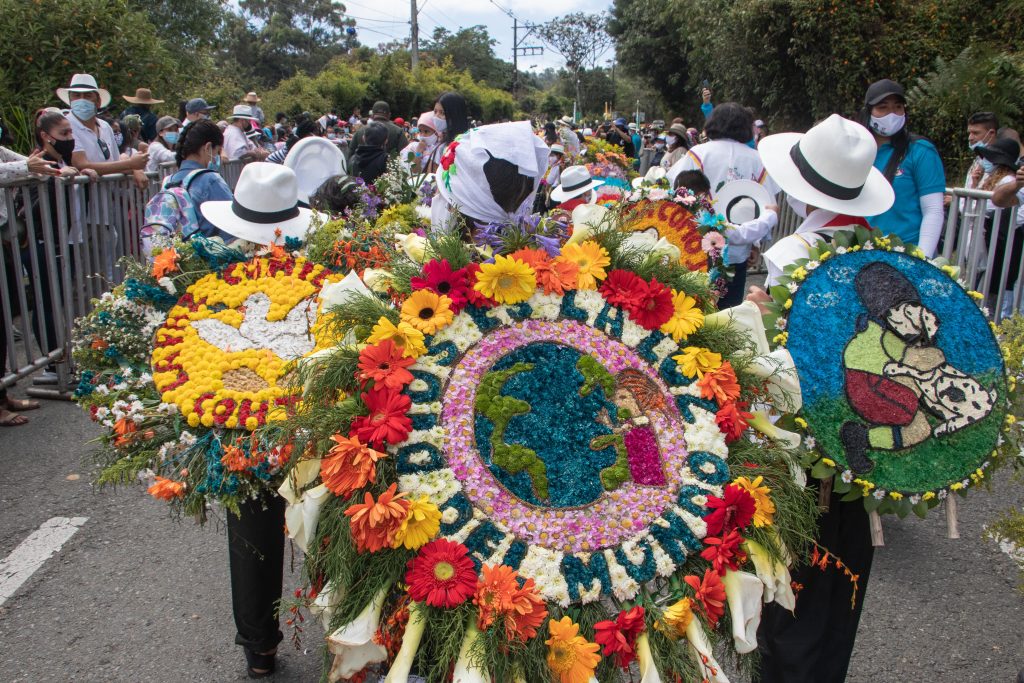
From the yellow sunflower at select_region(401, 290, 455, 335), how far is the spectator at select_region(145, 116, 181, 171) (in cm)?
893

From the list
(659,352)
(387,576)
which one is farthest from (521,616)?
(659,352)

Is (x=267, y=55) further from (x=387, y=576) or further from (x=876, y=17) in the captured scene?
(x=387, y=576)

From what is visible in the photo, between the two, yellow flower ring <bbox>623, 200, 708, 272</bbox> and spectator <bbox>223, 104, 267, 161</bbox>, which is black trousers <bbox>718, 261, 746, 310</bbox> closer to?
yellow flower ring <bbox>623, 200, 708, 272</bbox>

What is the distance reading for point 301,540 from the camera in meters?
2.09

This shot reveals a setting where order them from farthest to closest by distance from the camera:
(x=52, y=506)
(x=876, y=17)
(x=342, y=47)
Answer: (x=342, y=47) → (x=876, y=17) → (x=52, y=506)

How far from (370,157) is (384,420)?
6.99m

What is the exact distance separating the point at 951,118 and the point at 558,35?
2619 inches

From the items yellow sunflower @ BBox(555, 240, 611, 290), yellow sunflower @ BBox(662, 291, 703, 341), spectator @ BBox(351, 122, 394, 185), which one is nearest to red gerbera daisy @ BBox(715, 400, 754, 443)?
yellow sunflower @ BBox(662, 291, 703, 341)

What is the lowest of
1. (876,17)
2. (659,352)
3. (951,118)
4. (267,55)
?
(659,352)

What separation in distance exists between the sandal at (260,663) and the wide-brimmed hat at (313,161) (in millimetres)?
3519

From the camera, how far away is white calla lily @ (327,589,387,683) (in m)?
1.96

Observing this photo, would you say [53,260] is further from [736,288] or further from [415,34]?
[415,34]

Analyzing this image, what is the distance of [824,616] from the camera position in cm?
285

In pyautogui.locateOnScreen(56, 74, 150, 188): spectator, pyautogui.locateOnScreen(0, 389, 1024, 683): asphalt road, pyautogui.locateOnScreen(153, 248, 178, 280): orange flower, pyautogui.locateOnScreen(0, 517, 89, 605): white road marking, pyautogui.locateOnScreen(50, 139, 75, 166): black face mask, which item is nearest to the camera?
pyautogui.locateOnScreen(153, 248, 178, 280): orange flower
